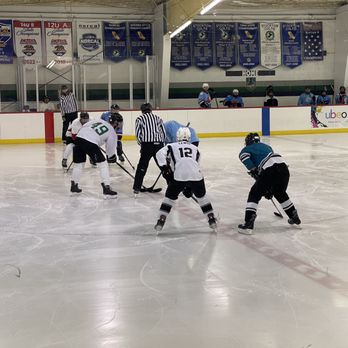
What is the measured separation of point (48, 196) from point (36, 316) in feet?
13.8

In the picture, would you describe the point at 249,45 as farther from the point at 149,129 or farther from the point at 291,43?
the point at 149,129

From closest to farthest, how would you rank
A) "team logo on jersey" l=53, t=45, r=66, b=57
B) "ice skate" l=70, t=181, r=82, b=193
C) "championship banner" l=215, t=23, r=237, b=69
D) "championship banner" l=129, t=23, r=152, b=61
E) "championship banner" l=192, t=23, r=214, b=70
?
"ice skate" l=70, t=181, r=82, b=193 < "team logo on jersey" l=53, t=45, r=66, b=57 < "championship banner" l=129, t=23, r=152, b=61 < "championship banner" l=192, t=23, r=214, b=70 < "championship banner" l=215, t=23, r=237, b=69

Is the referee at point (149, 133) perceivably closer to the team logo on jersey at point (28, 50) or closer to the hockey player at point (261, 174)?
the hockey player at point (261, 174)

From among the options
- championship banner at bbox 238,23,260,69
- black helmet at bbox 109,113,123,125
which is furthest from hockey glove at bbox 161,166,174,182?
championship banner at bbox 238,23,260,69

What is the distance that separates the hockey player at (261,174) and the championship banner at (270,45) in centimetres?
1485

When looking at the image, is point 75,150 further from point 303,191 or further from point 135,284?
point 135,284

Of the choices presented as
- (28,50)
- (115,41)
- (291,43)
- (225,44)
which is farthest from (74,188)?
(291,43)

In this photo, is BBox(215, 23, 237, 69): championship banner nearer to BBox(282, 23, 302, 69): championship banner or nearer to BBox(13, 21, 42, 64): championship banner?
BBox(282, 23, 302, 69): championship banner

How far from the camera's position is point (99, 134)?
7301mm

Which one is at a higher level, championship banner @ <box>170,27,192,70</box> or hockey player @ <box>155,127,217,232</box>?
championship banner @ <box>170,27,192,70</box>

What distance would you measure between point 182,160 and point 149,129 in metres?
2.20

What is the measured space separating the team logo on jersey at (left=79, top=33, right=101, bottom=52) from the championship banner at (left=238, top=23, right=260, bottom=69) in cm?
449

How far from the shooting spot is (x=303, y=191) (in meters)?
7.47

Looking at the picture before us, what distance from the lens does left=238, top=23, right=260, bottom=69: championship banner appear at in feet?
63.6
